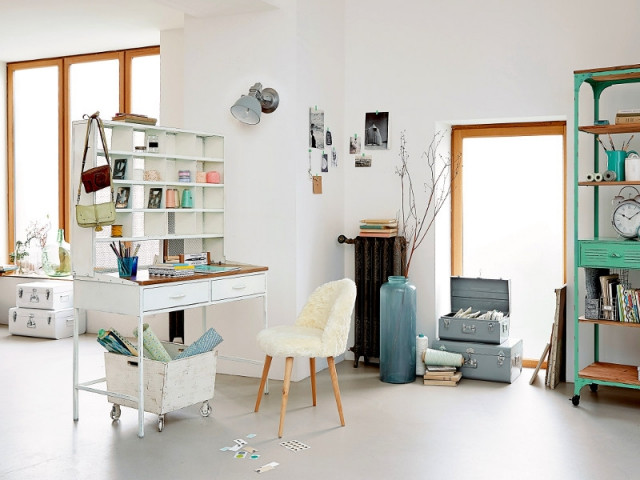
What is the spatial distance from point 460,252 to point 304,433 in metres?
2.50

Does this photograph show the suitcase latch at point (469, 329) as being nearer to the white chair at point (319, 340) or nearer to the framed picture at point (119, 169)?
the white chair at point (319, 340)

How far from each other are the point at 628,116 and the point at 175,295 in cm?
306

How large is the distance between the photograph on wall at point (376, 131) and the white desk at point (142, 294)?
1786mm

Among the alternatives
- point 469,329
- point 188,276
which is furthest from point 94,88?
point 469,329

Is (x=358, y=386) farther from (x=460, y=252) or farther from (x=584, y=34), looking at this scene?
(x=584, y=34)

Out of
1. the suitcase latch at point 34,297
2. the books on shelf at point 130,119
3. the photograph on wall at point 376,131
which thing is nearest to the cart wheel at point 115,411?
the books on shelf at point 130,119

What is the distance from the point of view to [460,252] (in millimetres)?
6180

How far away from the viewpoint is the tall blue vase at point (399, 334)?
215 inches

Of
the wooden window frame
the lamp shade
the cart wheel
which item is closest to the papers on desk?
the cart wheel


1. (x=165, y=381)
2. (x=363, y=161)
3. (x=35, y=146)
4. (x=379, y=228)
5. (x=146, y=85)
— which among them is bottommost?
(x=165, y=381)

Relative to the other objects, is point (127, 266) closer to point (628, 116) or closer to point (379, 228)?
point (379, 228)

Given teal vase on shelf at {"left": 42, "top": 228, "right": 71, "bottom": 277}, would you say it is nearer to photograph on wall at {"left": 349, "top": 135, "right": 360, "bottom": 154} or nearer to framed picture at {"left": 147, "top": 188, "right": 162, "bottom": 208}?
framed picture at {"left": 147, "top": 188, "right": 162, "bottom": 208}

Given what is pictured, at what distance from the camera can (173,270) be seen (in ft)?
15.1

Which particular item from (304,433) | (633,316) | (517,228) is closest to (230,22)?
(517,228)
